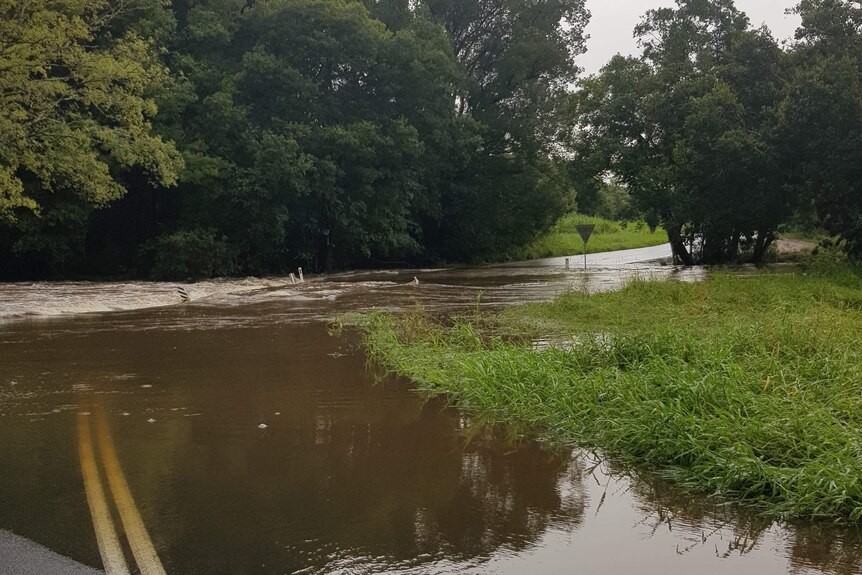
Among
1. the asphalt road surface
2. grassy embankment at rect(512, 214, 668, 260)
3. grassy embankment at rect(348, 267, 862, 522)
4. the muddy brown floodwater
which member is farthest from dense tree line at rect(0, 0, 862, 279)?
the asphalt road surface

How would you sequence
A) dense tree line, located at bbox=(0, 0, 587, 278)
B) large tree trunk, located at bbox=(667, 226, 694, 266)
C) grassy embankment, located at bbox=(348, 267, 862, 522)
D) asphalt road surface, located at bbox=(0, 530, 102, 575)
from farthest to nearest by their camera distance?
1. large tree trunk, located at bbox=(667, 226, 694, 266)
2. dense tree line, located at bbox=(0, 0, 587, 278)
3. grassy embankment, located at bbox=(348, 267, 862, 522)
4. asphalt road surface, located at bbox=(0, 530, 102, 575)

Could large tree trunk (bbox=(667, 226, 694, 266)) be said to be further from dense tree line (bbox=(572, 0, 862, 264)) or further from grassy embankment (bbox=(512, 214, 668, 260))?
grassy embankment (bbox=(512, 214, 668, 260))

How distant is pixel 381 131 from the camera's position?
39094 mm

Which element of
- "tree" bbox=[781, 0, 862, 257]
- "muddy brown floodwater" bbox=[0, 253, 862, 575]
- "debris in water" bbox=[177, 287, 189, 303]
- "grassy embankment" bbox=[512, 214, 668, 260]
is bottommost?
"muddy brown floodwater" bbox=[0, 253, 862, 575]

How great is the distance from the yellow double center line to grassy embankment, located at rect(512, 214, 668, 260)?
46198 millimetres

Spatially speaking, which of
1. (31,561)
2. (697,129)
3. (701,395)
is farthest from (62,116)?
(31,561)

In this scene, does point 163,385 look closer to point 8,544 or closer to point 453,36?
point 8,544

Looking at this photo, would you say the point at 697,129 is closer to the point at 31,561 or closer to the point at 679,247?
the point at 679,247

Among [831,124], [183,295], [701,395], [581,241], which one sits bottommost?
[701,395]

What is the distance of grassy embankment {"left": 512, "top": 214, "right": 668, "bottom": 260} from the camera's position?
5631 cm

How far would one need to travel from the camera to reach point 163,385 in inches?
410

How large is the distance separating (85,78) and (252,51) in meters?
10.8

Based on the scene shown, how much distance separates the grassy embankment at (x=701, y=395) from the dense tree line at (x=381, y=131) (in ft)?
56.8

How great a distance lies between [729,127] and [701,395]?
26974mm
